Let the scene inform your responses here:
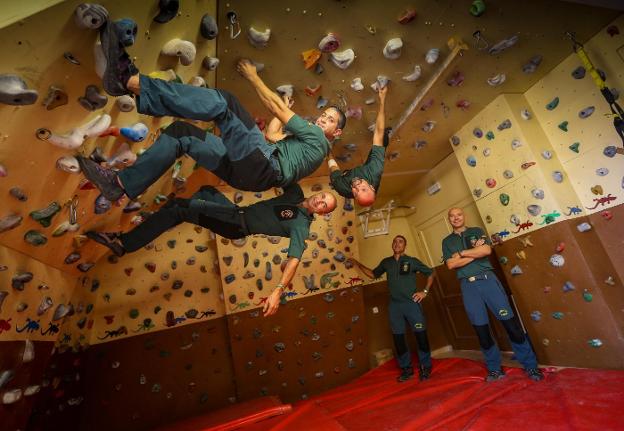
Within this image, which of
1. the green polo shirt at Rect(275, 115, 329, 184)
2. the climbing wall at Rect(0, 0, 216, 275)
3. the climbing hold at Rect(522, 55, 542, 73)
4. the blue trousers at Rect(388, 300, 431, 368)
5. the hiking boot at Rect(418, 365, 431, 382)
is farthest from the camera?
the blue trousers at Rect(388, 300, 431, 368)

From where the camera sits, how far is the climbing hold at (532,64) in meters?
2.97

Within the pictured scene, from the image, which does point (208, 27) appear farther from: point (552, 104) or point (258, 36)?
point (552, 104)

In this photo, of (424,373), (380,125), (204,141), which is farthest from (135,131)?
(424,373)

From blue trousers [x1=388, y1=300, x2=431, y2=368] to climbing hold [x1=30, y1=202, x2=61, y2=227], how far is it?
3408 mm

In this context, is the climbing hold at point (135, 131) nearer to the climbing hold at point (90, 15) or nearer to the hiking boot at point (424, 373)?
the climbing hold at point (90, 15)

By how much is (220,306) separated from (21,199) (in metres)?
2.66

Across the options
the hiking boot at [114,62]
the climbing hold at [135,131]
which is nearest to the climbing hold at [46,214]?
the climbing hold at [135,131]

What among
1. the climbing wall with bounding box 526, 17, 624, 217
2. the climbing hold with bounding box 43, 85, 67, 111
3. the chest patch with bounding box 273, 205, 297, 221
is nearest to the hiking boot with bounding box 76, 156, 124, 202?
the climbing hold with bounding box 43, 85, 67, 111

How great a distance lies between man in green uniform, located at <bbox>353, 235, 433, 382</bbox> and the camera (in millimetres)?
3725

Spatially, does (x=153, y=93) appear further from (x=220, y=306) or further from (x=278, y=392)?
(x=278, y=392)

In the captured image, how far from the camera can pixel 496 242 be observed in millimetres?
3674

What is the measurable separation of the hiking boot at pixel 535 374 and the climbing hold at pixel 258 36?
3.40 metres

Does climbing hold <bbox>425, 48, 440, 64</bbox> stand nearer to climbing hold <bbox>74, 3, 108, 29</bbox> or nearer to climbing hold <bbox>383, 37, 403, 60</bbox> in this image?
climbing hold <bbox>383, 37, 403, 60</bbox>

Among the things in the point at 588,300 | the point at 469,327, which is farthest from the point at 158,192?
the point at 469,327
